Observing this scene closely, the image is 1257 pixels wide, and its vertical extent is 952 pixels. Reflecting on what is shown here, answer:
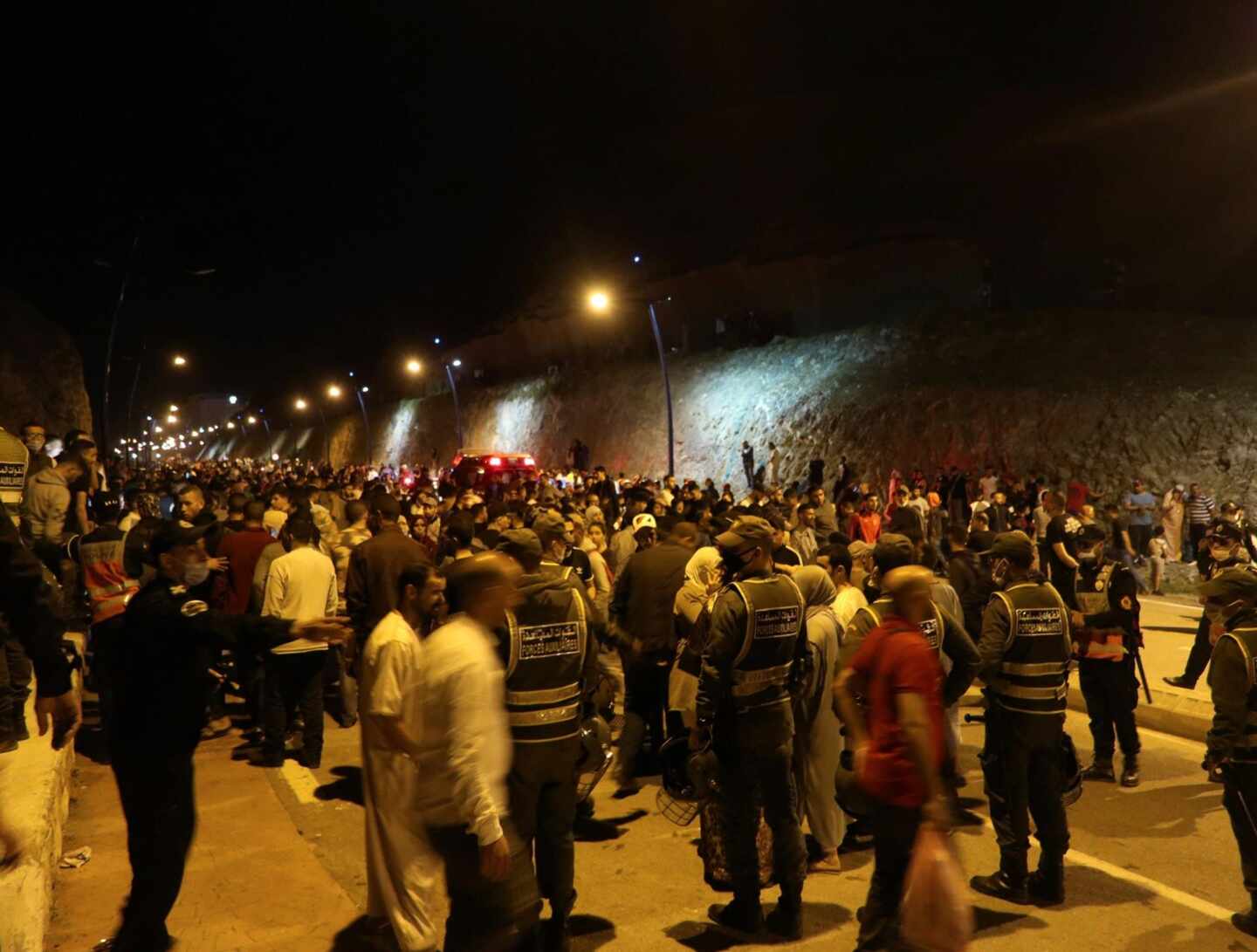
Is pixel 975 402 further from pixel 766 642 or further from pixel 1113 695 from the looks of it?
pixel 766 642

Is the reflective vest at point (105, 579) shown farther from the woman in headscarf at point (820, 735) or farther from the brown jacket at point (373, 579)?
the woman in headscarf at point (820, 735)

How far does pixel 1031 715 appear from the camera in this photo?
4.98m

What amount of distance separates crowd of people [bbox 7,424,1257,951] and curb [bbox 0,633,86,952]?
0.39m

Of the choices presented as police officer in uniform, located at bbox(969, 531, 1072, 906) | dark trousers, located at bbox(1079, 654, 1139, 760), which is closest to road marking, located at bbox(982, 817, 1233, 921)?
police officer in uniform, located at bbox(969, 531, 1072, 906)

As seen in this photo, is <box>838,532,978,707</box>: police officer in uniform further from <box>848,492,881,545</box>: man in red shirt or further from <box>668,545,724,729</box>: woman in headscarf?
<box>848,492,881,545</box>: man in red shirt

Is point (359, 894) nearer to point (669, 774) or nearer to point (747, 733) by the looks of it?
point (669, 774)

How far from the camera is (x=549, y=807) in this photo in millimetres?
4082

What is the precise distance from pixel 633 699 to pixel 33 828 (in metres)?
3.76

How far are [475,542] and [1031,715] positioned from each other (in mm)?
4329

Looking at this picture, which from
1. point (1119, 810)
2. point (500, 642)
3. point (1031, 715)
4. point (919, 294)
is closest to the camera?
point (500, 642)

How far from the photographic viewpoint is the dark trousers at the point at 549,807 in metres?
3.97

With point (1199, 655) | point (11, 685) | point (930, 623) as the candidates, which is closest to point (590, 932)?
point (930, 623)

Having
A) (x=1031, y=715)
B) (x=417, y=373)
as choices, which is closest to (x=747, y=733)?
(x=1031, y=715)

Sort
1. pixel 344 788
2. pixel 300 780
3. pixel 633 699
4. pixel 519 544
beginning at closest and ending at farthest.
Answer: pixel 519 544 → pixel 633 699 → pixel 344 788 → pixel 300 780
